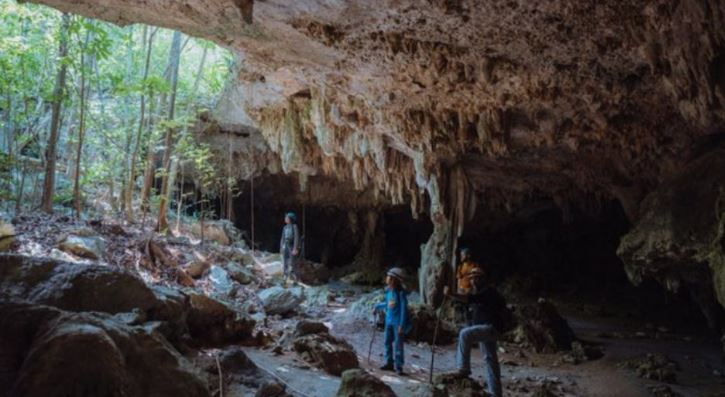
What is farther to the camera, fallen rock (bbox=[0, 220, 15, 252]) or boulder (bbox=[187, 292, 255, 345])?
fallen rock (bbox=[0, 220, 15, 252])

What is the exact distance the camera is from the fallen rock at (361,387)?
164 inches

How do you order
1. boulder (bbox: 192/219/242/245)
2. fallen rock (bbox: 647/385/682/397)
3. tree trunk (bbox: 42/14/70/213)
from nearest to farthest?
1. fallen rock (bbox: 647/385/682/397)
2. tree trunk (bbox: 42/14/70/213)
3. boulder (bbox: 192/219/242/245)

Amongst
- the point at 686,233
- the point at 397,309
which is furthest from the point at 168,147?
the point at 686,233

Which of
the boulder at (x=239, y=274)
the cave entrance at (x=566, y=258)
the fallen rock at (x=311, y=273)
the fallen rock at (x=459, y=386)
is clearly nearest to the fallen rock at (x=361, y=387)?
the fallen rock at (x=459, y=386)

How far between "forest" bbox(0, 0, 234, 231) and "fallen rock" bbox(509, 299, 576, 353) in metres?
8.07

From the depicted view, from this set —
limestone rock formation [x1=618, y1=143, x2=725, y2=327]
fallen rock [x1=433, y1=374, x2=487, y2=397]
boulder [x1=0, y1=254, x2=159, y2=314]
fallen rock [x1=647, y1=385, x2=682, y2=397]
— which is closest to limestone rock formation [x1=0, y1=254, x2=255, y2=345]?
boulder [x1=0, y1=254, x2=159, y2=314]

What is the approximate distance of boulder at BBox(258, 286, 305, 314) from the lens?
8930mm

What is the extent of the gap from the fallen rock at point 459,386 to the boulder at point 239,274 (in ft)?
19.0

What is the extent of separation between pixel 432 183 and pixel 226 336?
6.33 meters

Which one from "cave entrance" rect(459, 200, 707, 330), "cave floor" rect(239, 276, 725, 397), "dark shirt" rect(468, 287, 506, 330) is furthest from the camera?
"cave entrance" rect(459, 200, 707, 330)

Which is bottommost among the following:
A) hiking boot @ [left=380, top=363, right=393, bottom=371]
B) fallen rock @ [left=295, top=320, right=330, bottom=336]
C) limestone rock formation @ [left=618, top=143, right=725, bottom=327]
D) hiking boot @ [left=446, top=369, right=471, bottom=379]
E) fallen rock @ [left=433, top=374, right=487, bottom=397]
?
hiking boot @ [left=380, top=363, right=393, bottom=371]

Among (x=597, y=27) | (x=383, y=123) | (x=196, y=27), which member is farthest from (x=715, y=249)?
(x=196, y=27)

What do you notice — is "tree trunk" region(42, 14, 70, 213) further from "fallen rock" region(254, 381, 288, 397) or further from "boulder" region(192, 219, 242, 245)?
"fallen rock" region(254, 381, 288, 397)

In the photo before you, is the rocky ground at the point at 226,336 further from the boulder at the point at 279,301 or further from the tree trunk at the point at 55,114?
the tree trunk at the point at 55,114
